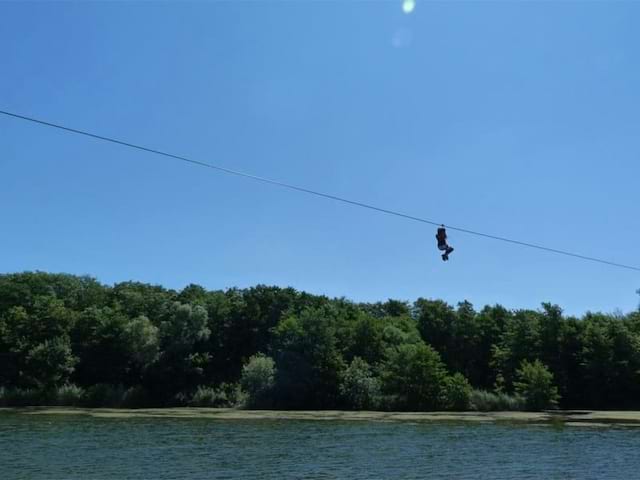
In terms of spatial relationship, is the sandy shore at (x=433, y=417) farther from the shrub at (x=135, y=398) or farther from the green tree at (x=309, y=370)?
the shrub at (x=135, y=398)

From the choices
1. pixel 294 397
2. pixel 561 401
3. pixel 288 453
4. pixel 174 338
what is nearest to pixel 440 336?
pixel 561 401

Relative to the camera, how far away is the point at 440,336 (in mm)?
77812

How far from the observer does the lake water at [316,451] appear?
24.2 m

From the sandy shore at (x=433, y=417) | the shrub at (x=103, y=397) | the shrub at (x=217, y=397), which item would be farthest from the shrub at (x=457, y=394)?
the shrub at (x=103, y=397)

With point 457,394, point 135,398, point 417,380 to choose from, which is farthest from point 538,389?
point 135,398

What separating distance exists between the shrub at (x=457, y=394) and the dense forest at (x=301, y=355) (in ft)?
0.44

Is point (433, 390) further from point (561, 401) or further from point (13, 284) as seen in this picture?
point (13, 284)

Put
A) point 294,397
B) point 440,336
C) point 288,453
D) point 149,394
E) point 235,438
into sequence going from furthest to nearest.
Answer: point 440,336, point 149,394, point 294,397, point 235,438, point 288,453

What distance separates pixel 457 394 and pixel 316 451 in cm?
3328

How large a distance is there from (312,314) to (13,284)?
43027mm

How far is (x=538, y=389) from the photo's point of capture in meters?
59.0

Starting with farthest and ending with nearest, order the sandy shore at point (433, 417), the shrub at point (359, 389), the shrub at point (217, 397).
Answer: the shrub at point (217, 397) → the shrub at point (359, 389) → the sandy shore at point (433, 417)

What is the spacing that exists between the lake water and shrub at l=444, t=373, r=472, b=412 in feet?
52.0

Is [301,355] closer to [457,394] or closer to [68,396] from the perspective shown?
[457,394]
